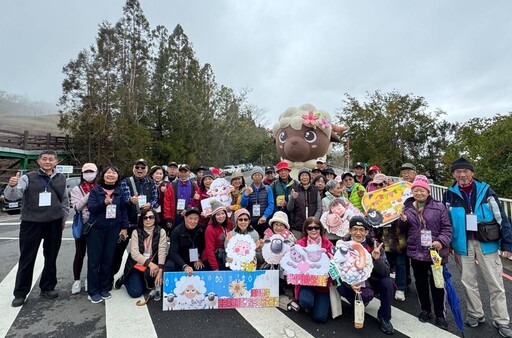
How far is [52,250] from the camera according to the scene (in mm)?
3789

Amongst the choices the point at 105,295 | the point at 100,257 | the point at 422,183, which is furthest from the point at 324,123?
the point at 105,295

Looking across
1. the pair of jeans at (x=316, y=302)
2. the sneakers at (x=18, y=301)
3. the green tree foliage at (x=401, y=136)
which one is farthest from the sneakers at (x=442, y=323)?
the green tree foliage at (x=401, y=136)

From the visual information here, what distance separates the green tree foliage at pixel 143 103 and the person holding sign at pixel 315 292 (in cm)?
2046

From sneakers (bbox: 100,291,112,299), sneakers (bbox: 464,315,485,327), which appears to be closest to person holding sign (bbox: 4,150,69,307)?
sneakers (bbox: 100,291,112,299)

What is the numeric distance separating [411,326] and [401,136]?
17810mm

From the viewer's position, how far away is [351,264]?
9.97 ft

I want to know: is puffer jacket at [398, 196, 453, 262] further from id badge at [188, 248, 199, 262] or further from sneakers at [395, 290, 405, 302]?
id badge at [188, 248, 199, 262]

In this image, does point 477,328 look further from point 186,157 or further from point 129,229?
point 186,157

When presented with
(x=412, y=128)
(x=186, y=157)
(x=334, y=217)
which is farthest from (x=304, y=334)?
(x=186, y=157)

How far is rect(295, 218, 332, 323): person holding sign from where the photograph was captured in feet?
10.5

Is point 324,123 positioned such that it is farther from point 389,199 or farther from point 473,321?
point 473,321

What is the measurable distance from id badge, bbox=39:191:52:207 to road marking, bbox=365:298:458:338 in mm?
4250

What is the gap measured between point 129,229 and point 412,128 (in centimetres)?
1914

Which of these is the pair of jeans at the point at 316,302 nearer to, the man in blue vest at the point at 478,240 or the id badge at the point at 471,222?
the man in blue vest at the point at 478,240
